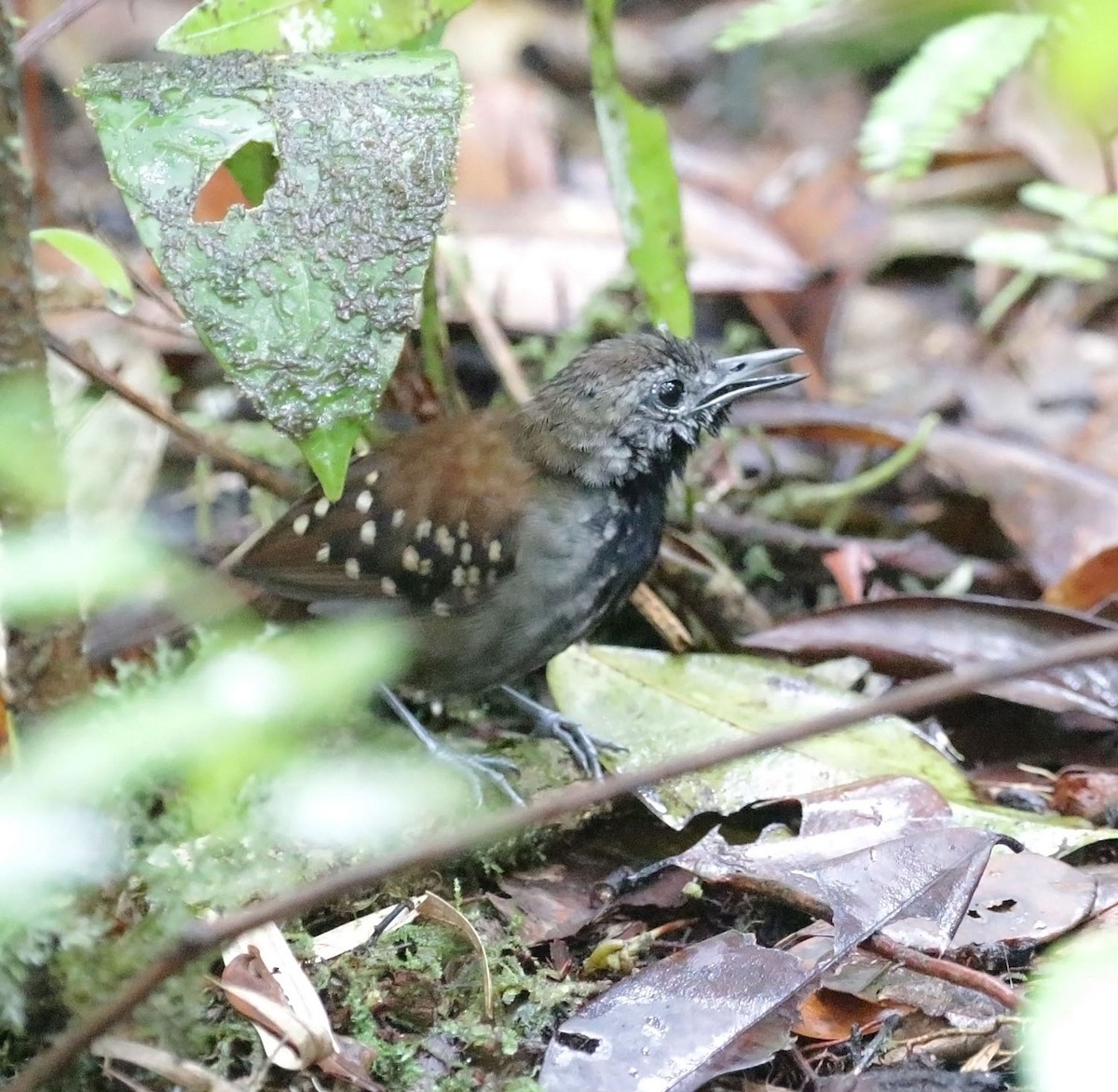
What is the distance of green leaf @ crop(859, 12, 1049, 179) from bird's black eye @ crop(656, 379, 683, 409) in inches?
43.4

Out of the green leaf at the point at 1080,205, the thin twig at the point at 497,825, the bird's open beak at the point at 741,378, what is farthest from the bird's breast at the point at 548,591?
the green leaf at the point at 1080,205

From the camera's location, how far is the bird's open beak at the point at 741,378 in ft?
9.72

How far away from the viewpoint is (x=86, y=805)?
57.2 inches

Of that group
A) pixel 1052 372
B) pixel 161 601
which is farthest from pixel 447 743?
pixel 1052 372

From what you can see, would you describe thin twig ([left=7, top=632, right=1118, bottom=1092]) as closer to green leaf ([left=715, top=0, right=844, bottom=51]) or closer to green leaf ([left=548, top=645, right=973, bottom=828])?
green leaf ([left=548, top=645, right=973, bottom=828])

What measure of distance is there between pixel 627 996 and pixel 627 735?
34.5 inches

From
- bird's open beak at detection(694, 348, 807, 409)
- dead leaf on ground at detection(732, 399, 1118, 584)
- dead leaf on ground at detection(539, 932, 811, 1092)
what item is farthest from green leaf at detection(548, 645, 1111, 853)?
dead leaf on ground at detection(732, 399, 1118, 584)

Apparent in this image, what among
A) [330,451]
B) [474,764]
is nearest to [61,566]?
[330,451]

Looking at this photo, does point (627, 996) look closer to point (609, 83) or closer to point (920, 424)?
point (609, 83)

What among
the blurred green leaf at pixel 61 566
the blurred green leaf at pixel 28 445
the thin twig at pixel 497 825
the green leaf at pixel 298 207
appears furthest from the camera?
the green leaf at pixel 298 207

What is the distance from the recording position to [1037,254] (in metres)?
3.92

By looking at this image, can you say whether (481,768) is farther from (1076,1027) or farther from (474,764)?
(1076,1027)

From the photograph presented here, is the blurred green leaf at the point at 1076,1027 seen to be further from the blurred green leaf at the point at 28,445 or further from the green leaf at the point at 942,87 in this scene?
the green leaf at the point at 942,87

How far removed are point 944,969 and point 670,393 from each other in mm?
1456
